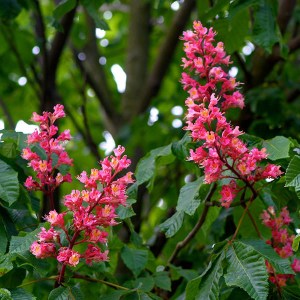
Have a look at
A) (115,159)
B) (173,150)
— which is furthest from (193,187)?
(115,159)

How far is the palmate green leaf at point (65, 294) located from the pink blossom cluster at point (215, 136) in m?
0.54

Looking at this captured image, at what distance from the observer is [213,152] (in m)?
2.02

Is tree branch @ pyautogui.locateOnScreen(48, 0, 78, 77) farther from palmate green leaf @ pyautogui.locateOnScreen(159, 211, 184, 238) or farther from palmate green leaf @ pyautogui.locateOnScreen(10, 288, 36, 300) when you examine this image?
palmate green leaf @ pyautogui.locateOnScreen(10, 288, 36, 300)

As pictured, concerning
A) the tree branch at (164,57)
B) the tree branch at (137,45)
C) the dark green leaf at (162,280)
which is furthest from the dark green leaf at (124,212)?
the tree branch at (137,45)

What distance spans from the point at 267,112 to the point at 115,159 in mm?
2103

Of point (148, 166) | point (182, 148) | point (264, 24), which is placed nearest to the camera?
point (182, 148)

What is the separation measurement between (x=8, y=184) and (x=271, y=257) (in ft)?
2.93

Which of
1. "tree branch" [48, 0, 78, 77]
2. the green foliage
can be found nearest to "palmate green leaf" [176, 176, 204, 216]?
the green foliage

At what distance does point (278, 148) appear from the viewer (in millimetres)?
2129

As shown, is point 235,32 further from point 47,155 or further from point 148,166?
point 47,155

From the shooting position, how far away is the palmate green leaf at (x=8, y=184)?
214 centimetres

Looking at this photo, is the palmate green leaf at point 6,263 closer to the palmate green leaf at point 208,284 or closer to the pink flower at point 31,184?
the pink flower at point 31,184

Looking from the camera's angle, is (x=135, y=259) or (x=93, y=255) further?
(x=135, y=259)

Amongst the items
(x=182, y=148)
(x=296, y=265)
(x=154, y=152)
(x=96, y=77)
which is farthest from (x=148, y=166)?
(x=96, y=77)
